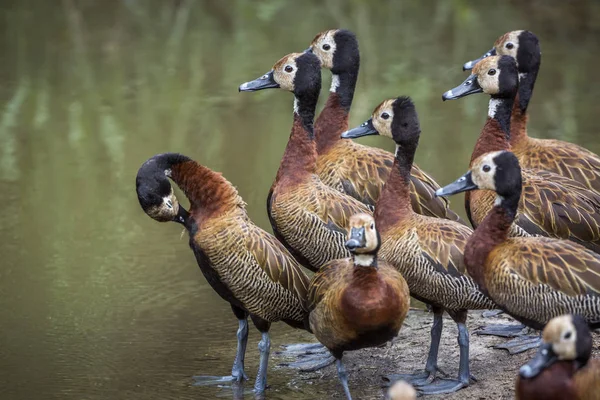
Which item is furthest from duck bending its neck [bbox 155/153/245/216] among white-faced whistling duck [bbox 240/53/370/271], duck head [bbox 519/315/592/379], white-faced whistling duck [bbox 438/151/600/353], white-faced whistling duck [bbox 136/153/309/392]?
duck head [bbox 519/315/592/379]

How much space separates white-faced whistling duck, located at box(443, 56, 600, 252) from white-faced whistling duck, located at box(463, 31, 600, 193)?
1.00 feet

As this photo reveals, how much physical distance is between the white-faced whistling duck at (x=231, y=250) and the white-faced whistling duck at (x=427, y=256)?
2.19 feet

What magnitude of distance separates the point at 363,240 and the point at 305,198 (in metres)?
1.34

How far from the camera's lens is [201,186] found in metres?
6.80

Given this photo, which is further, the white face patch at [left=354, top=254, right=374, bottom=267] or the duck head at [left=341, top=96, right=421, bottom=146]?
the duck head at [left=341, top=96, right=421, bottom=146]

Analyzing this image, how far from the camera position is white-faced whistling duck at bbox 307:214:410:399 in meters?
6.04

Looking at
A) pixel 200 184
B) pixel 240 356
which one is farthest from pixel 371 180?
pixel 240 356

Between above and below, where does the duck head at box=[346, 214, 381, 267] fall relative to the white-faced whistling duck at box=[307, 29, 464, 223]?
below

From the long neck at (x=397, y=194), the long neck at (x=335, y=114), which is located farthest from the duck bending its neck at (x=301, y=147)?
the long neck at (x=397, y=194)

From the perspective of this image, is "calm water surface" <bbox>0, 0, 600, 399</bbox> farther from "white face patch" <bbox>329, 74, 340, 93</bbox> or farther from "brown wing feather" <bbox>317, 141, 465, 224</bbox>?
"white face patch" <bbox>329, 74, 340, 93</bbox>

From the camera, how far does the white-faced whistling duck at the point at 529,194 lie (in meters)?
6.95


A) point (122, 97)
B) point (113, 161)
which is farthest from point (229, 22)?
point (113, 161)

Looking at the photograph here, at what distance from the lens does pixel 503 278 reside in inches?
243

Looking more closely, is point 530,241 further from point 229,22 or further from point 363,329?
point 229,22
